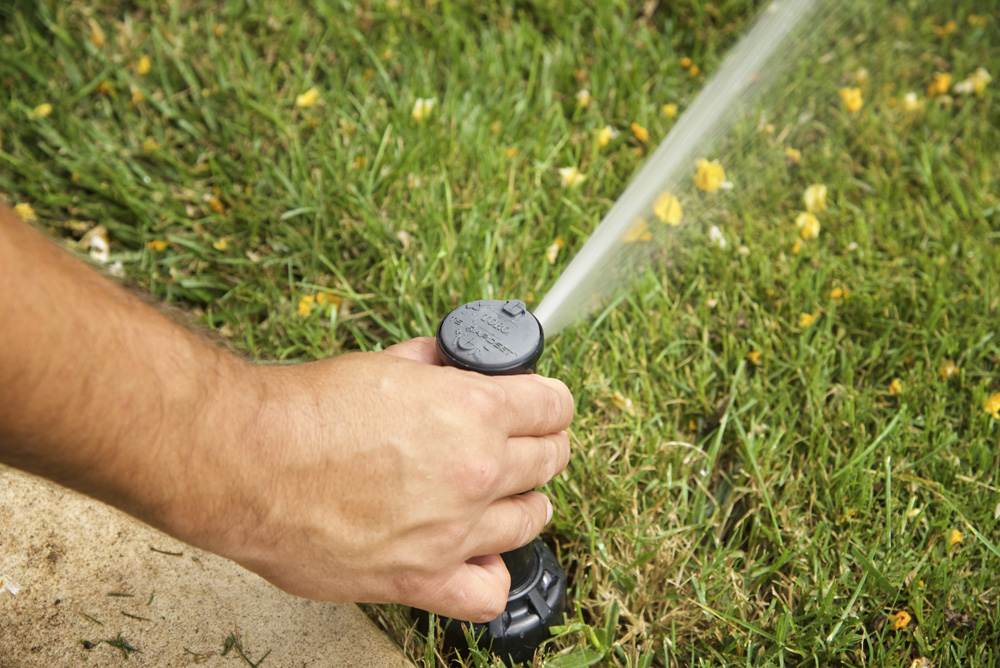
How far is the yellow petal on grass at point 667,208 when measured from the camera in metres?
2.16

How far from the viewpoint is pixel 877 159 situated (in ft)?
8.28

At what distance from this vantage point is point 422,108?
7.96 feet

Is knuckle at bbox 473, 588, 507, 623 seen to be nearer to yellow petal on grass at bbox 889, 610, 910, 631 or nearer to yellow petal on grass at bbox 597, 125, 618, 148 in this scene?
yellow petal on grass at bbox 889, 610, 910, 631

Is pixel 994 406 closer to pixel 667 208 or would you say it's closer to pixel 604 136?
pixel 667 208

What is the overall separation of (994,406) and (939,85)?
4.57ft

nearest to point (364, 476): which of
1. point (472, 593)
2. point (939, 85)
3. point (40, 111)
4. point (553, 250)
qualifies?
point (472, 593)

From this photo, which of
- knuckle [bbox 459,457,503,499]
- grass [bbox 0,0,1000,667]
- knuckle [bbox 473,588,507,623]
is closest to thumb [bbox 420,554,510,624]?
knuckle [bbox 473,588,507,623]

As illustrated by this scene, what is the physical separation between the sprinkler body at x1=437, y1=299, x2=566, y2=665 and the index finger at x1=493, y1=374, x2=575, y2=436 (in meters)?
0.03

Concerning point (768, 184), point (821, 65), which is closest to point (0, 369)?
point (768, 184)

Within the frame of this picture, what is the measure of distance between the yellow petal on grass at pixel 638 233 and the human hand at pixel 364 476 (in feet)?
3.60

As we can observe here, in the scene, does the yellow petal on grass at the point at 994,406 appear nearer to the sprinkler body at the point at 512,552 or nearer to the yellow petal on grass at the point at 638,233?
the yellow petal on grass at the point at 638,233

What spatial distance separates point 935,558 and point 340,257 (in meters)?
1.61

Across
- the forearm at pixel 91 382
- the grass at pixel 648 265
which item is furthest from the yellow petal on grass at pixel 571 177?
the forearm at pixel 91 382

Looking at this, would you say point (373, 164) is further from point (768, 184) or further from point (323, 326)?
point (768, 184)
